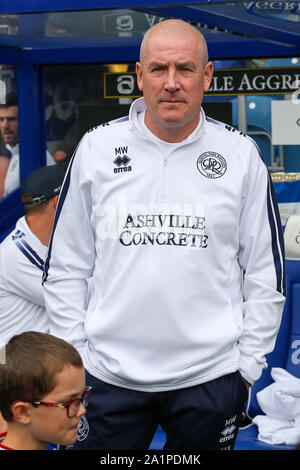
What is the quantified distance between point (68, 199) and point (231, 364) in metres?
0.63

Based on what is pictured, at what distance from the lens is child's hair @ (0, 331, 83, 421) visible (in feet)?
6.23

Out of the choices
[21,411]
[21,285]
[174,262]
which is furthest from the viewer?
[21,285]

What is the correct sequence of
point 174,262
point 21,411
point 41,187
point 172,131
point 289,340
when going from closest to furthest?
point 21,411
point 174,262
point 172,131
point 41,187
point 289,340

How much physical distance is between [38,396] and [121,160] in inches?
28.2

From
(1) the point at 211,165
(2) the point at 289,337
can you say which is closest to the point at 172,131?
(1) the point at 211,165

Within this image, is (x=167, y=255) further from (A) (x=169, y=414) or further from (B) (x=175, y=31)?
(B) (x=175, y=31)

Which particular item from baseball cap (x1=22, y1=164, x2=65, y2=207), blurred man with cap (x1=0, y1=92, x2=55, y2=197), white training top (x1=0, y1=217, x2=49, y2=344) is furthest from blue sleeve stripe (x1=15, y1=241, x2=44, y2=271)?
blurred man with cap (x1=0, y1=92, x2=55, y2=197)

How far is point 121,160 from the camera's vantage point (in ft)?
7.61

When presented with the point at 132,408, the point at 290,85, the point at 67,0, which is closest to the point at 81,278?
the point at 132,408

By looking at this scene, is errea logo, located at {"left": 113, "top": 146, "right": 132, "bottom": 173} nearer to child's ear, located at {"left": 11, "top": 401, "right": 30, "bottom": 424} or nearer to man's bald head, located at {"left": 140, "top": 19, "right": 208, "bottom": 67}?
man's bald head, located at {"left": 140, "top": 19, "right": 208, "bottom": 67}

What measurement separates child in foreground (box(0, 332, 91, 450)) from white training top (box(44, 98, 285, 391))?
1.02 ft

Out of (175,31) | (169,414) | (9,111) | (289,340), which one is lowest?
(289,340)

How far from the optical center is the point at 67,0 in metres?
2.71
